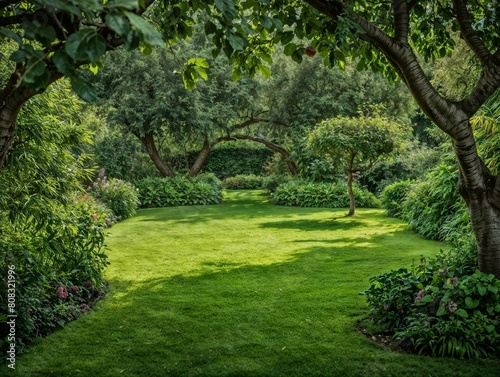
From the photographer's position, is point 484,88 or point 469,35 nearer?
point 484,88

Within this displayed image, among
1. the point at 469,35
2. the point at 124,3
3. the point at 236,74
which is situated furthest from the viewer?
the point at 469,35

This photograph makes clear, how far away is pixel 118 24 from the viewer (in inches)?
59.6

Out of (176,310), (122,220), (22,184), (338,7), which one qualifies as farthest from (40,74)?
(122,220)

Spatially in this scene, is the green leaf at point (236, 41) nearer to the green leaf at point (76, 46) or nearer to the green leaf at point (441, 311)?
the green leaf at point (76, 46)

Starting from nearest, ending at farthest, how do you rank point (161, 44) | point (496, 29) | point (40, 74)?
1. point (161, 44)
2. point (40, 74)
3. point (496, 29)

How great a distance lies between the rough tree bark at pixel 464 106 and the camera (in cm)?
356

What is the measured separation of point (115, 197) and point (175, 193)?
4.08 meters

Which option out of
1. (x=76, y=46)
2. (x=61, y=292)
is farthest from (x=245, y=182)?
(x=76, y=46)

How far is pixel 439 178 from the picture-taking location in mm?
9703

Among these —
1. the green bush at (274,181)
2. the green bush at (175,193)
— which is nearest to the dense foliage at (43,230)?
the green bush at (175,193)

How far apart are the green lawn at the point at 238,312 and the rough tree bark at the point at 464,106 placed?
3.51 ft

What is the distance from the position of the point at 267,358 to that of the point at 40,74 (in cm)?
306

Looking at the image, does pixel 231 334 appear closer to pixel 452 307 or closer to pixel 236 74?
pixel 452 307

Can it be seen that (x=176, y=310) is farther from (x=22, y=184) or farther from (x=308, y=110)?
(x=308, y=110)
